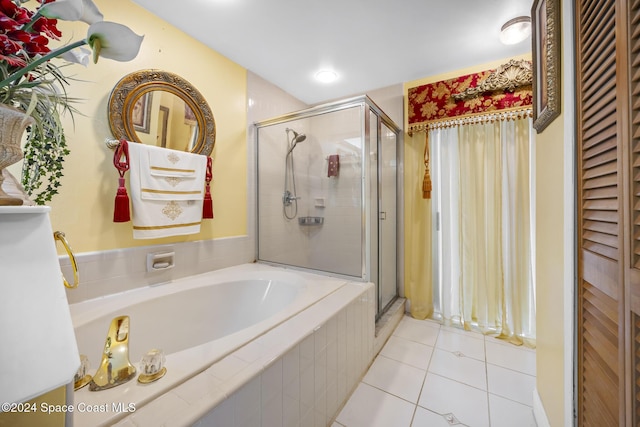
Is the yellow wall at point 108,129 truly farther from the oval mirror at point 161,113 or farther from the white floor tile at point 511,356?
the white floor tile at point 511,356

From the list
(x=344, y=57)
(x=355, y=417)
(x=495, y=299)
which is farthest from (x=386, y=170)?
(x=355, y=417)

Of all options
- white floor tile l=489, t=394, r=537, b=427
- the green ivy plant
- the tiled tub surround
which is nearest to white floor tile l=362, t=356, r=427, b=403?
white floor tile l=489, t=394, r=537, b=427

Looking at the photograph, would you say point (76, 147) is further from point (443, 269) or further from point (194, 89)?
point (443, 269)

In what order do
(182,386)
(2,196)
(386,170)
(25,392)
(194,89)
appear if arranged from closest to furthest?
(25,392) → (2,196) → (182,386) → (194,89) → (386,170)

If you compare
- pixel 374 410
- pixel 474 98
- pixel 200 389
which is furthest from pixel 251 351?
pixel 474 98

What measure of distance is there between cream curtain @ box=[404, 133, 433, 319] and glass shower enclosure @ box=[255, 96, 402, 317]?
0.13 m

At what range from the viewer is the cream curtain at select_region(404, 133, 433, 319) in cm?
226

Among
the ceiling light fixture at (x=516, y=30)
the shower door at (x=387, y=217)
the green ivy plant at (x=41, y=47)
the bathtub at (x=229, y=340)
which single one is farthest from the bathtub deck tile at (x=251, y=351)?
the ceiling light fixture at (x=516, y=30)

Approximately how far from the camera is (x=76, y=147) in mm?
A: 1262

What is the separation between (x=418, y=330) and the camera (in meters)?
2.09

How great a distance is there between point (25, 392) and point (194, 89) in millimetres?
1844

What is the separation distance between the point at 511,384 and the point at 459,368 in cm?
27

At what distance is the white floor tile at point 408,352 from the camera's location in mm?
1683

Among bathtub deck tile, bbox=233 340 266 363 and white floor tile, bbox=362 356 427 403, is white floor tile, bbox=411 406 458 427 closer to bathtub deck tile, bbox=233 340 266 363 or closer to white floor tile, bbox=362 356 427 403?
white floor tile, bbox=362 356 427 403
